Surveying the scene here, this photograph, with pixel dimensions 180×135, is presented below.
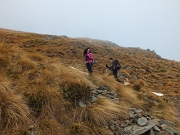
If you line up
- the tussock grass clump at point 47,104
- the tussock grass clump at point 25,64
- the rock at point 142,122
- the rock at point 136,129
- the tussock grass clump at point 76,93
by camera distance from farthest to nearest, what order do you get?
the tussock grass clump at point 25,64 < the tussock grass clump at point 76,93 < the rock at point 142,122 < the rock at point 136,129 < the tussock grass clump at point 47,104

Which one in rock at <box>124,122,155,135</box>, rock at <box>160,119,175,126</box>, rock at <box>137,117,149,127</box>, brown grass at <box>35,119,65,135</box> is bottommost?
rock at <box>160,119,175,126</box>

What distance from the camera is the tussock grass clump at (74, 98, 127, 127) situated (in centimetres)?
521

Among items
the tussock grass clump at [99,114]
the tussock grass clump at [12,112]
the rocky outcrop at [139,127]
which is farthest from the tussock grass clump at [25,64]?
the rocky outcrop at [139,127]

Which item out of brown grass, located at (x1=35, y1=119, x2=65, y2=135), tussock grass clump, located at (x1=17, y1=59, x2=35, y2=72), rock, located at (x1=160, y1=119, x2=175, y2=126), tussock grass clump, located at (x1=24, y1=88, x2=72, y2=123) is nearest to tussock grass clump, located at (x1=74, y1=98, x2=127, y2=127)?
tussock grass clump, located at (x1=24, y1=88, x2=72, y2=123)

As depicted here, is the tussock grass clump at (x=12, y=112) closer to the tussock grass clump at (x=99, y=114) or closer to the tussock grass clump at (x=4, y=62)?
the tussock grass clump at (x=99, y=114)

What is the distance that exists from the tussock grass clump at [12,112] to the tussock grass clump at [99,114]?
143 cm

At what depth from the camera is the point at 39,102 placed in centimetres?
518

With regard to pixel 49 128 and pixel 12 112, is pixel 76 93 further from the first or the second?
pixel 12 112

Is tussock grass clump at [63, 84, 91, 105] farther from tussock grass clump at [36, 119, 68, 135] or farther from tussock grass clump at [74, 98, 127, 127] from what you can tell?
tussock grass clump at [36, 119, 68, 135]

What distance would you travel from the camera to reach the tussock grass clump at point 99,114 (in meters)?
5.21

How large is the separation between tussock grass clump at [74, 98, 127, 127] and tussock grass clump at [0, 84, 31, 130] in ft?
4.71

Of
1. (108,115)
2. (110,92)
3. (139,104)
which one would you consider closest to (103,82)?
(110,92)

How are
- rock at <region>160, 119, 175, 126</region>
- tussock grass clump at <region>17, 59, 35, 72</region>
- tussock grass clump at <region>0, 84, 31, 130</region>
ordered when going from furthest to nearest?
tussock grass clump at <region>17, 59, 35, 72</region> → rock at <region>160, 119, 175, 126</region> → tussock grass clump at <region>0, 84, 31, 130</region>

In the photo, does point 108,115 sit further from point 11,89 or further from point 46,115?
point 11,89
